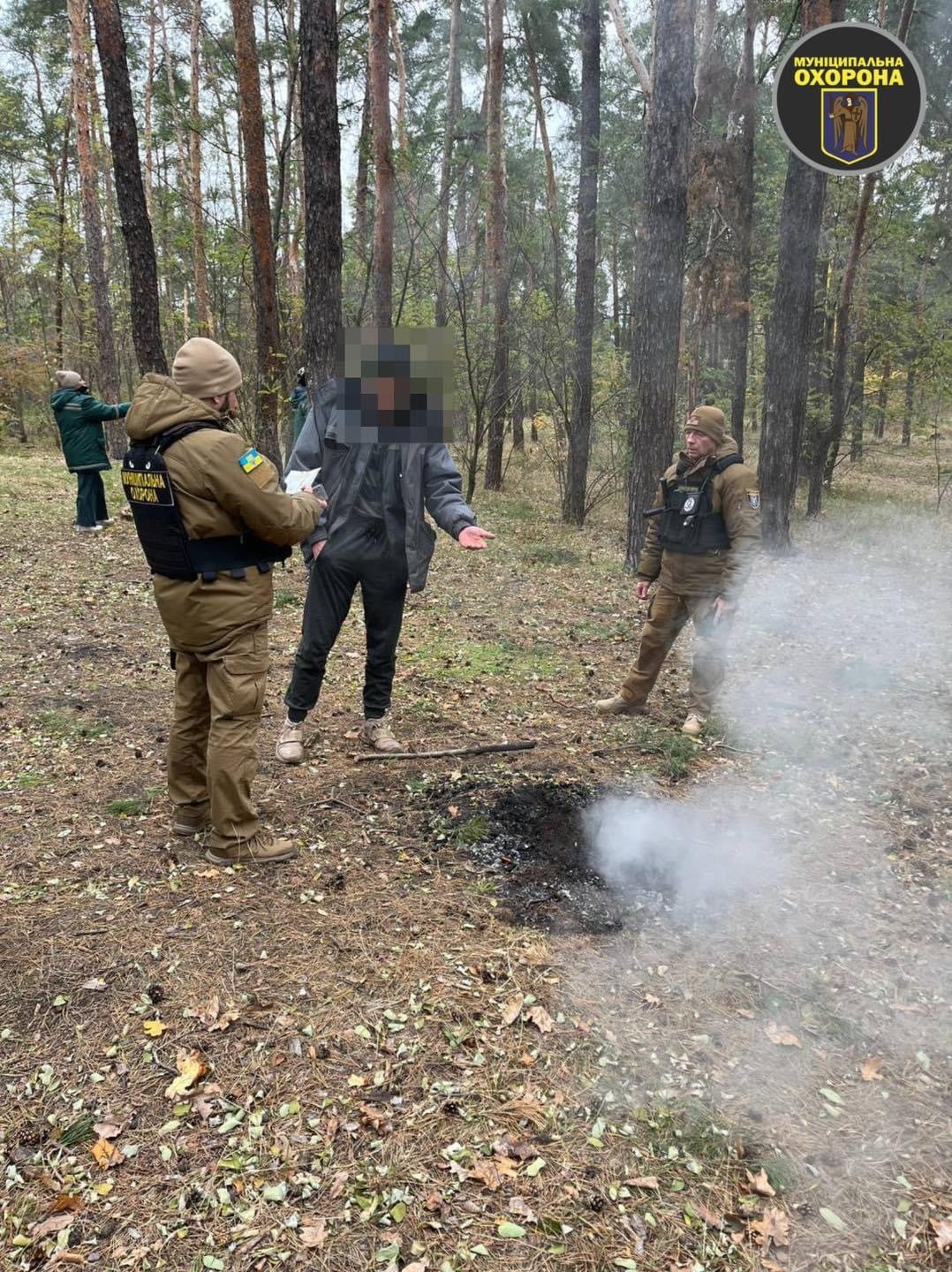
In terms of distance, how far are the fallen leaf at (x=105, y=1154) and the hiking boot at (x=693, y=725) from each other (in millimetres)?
4253

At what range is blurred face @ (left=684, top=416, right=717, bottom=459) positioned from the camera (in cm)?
540

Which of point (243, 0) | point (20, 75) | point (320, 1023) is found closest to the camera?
point (320, 1023)

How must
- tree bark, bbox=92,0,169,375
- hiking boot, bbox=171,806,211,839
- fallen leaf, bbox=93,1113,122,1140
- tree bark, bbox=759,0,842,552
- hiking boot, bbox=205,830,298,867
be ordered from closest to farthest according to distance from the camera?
fallen leaf, bbox=93,1113,122,1140
hiking boot, bbox=205,830,298,867
hiking boot, bbox=171,806,211,839
tree bark, bbox=759,0,842,552
tree bark, bbox=92,0,169,375

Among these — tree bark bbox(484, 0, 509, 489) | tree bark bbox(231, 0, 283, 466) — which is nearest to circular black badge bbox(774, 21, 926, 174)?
tree bark bbox(231, 0, 283, 466)

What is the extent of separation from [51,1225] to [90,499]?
10.5m

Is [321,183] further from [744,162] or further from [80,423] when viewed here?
[744,162]

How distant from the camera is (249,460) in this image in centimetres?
339

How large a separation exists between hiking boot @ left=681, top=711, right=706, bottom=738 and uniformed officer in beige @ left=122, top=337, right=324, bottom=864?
309 cm

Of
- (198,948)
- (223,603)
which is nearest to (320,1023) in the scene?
(198,948)

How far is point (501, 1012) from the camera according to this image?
3025 millimetres

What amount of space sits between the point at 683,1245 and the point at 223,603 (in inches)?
111

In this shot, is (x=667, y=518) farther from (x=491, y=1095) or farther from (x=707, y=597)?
(x=491, y=1095)

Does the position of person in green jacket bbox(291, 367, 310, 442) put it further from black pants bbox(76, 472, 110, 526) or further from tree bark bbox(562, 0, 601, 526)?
tree bark bbox(562, 0, 601, 526)

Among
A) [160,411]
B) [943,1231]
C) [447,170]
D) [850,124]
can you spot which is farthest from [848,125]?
[447,170]
